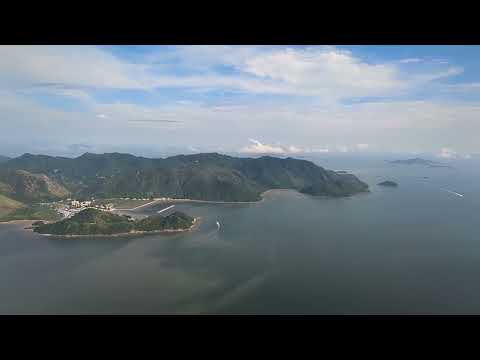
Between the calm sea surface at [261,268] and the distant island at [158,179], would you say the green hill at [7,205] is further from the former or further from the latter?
the calm sea surface at [261,268]

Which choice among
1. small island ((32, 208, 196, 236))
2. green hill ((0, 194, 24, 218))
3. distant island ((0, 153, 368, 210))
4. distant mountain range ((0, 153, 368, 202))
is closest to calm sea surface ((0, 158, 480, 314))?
small island ((32, 208, 196, 236))

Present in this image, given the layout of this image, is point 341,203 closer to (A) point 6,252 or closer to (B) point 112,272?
(B) point 112,272

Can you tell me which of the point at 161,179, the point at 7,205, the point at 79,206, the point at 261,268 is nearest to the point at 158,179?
the point at 161,179

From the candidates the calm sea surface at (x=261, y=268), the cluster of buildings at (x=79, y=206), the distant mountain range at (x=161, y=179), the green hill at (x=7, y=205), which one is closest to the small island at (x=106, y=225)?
the calm sea surface at (x=261, y=268)

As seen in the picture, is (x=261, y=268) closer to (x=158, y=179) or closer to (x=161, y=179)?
(x=161, y=179)

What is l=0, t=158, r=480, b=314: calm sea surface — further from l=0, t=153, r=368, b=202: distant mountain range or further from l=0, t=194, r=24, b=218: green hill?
l=0, t=153, r=368, b=202: distant mountain range
